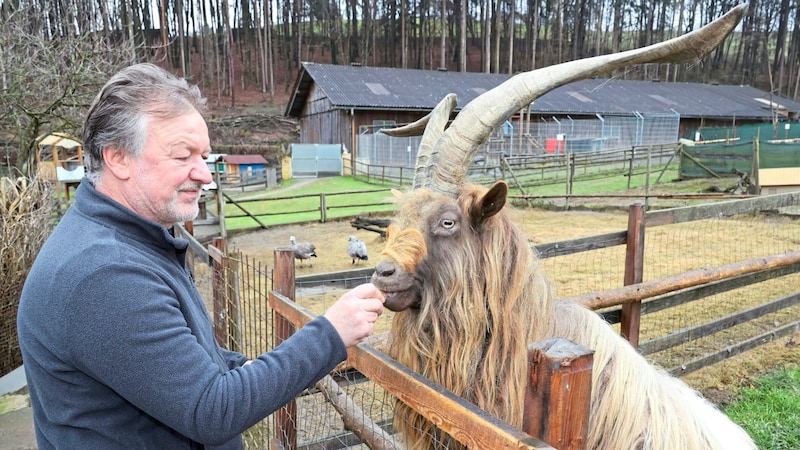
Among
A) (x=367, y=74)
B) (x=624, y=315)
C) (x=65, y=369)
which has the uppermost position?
(x=367, y=74)

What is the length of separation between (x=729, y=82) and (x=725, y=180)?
180 feet

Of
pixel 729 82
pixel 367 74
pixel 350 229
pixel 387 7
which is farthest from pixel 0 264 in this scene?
pixel 729 82

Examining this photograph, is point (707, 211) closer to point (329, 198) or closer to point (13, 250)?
point (13, 250)

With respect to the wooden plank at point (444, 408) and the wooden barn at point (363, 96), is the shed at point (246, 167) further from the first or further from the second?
the wooden plank at point (444, 408)

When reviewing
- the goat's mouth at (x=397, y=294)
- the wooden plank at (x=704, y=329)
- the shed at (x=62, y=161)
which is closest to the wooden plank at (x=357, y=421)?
the goat's mouth at (x=397, y=294)

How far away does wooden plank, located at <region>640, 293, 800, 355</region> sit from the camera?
4.24 m

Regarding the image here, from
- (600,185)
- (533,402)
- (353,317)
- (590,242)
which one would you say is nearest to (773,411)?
(590,242)

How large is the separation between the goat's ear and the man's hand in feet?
2.69

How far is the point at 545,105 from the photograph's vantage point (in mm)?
30000

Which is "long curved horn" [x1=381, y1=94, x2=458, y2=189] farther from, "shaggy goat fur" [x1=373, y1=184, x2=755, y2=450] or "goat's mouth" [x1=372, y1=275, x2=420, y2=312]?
"goat's mouth" [x1=372, y1=275, x2=420, y2=312]

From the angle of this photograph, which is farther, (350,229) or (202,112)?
(350,229)

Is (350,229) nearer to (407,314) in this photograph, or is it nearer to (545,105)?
(407,314)

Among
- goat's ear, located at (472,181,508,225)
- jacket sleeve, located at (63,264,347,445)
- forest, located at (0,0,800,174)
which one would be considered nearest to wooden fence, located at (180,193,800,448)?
jacket sleeve, located at (63,264,347,445)

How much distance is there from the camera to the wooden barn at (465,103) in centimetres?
2827
